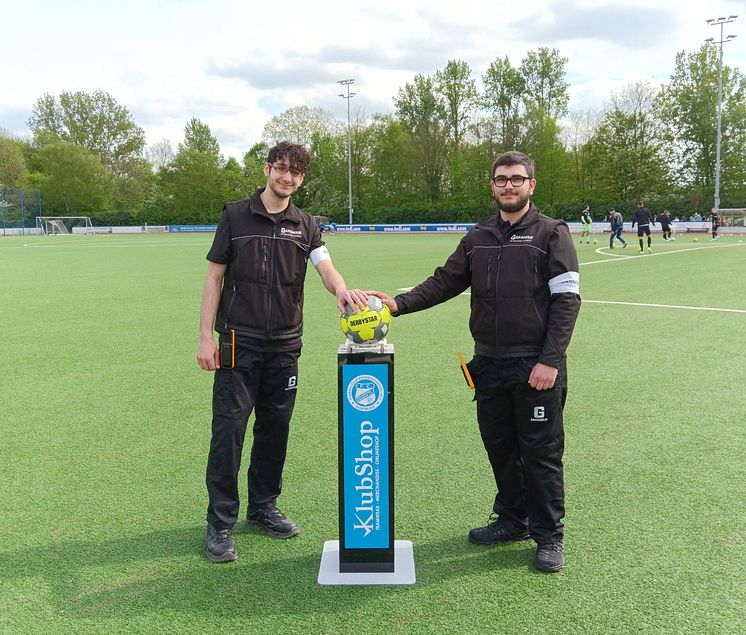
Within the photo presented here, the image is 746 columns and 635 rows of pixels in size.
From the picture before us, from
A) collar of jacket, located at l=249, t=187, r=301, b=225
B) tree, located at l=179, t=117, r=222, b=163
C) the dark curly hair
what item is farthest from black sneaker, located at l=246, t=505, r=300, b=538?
tree, located at l=179, t=117, r=222, b=163

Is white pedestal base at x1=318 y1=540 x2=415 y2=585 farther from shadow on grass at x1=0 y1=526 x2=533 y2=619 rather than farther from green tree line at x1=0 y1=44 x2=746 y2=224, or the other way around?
green tree line at x1=0 y1=44 x2=746 y2=224

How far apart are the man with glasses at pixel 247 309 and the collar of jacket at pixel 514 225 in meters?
0.79

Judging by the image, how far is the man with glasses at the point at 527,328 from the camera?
312 centimetres

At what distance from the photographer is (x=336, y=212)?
6631cm

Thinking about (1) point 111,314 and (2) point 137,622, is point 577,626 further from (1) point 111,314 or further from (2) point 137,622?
(1) point 111,314

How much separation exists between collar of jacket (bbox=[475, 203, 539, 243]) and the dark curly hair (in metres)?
0.97

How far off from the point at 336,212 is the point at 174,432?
62.4 m

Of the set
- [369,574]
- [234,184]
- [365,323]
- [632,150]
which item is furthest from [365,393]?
[234,184]

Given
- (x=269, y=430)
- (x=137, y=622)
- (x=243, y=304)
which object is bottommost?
(x=137, y=622)

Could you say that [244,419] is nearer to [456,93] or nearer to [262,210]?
[262,210]

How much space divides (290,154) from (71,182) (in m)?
71.0

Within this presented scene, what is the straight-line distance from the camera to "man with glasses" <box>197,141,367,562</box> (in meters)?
3.35

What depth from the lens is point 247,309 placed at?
11.1ft

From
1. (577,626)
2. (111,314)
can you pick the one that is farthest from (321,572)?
(111,314)
